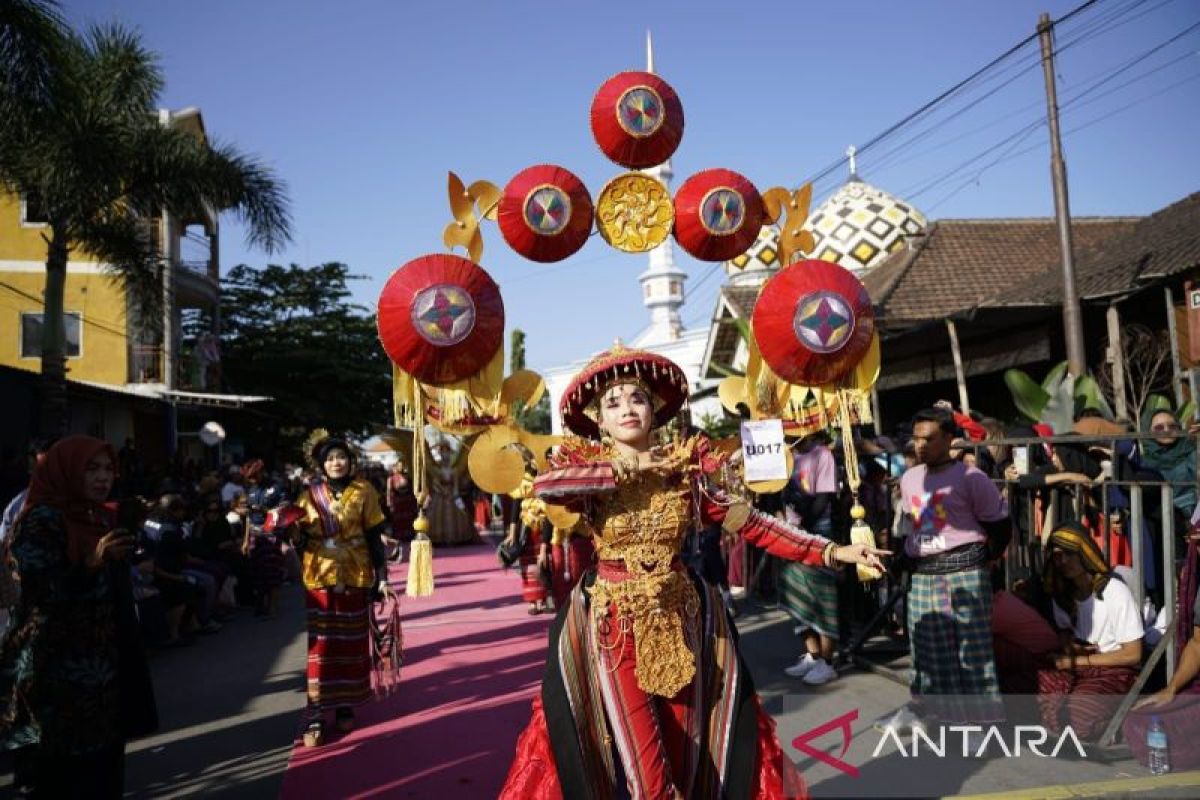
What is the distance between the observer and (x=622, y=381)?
129 inches

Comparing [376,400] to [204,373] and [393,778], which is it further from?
[393,778]

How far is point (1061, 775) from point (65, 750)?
432 centimetres

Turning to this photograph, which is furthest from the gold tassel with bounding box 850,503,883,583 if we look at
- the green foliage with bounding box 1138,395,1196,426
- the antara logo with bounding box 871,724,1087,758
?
the green foliage with bounding box 1138,395,1196,426

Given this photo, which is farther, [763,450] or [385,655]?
[385,655]

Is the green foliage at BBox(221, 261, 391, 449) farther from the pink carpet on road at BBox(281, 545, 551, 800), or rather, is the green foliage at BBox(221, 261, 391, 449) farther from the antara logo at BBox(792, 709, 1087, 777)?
the antara logo at BBox(792, 709, 1087, 777)

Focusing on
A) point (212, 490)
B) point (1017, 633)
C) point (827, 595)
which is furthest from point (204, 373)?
point (1017, 633)

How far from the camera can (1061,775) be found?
13.2 ft

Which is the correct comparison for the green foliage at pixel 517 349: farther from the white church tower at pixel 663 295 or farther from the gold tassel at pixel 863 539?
the gold tassel at pixel 863 539

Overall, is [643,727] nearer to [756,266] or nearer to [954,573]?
[954,573]

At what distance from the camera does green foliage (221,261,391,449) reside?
27031mm

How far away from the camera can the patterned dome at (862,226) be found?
2055 centimetres

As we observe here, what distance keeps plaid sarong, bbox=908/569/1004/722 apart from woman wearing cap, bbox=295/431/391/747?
3.07 m

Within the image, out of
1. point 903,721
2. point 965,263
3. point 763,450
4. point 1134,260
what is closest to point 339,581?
point 763,450

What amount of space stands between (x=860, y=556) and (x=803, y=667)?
11.0ft
